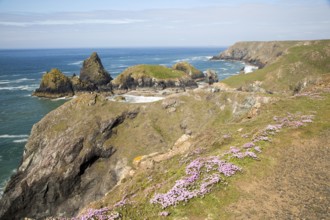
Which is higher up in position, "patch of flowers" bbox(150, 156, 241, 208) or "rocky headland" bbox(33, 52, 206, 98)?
"patch of flowers" bbox(150, 156, 241, 208)

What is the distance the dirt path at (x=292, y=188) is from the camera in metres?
16.9

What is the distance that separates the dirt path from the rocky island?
0.07m

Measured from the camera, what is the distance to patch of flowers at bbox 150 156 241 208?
19.0m

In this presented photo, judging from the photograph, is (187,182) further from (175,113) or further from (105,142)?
(175,113)

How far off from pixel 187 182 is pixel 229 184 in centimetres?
304

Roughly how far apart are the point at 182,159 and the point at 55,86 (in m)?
115

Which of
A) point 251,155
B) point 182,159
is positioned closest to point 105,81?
point 182,159

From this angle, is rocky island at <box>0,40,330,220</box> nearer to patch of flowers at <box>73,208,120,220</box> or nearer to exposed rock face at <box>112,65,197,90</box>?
patch of flowers at <box>73,208,120,220</box>

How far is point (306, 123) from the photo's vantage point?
28109mm

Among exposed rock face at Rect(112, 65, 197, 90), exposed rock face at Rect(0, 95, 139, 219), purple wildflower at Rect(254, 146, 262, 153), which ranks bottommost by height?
exposed rock face at Rect(0, 95, 139, 219)

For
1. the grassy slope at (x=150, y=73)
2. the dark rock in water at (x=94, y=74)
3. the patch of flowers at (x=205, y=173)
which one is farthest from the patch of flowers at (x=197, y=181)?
the dark rock in water at (x=94, y=74)

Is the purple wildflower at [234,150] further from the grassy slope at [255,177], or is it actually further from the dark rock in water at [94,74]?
the dark rock in water at [94,74]

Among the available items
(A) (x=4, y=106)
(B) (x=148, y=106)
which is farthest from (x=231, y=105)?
(A) (x=4, y=106)

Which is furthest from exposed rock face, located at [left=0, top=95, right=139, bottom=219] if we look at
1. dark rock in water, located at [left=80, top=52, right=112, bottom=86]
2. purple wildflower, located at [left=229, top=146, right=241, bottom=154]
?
dark rock in water, located at [left=80, top=52, right=112, bottom=86]
